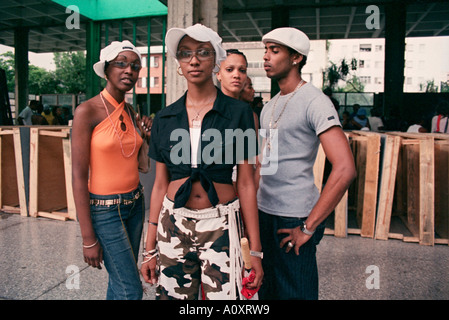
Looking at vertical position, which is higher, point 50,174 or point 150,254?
point 150,254

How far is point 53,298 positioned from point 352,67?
20905mm

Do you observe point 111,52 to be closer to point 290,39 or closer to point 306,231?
point 290,39

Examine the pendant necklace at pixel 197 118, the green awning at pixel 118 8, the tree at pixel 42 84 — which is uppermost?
the tree at pixel 42 84

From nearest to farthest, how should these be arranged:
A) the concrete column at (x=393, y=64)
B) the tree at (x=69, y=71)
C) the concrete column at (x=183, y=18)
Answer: the concrete column at (x=183, y=18) < the concrete column at (x=393, y=64) < the tree at (x=69, y=71)

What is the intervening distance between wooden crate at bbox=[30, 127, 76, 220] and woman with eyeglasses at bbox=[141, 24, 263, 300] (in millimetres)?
4448

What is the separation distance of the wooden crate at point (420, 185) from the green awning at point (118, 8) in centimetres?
602

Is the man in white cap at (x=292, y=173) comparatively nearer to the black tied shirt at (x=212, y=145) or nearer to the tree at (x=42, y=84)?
the black tied shirt at (x=212, y=145)

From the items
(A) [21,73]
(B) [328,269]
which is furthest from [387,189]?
(A) [21,73]

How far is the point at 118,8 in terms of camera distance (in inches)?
350

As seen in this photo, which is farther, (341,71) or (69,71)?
(69,71)

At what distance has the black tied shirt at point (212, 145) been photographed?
71.1 inches

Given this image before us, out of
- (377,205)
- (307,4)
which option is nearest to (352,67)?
(307,4)

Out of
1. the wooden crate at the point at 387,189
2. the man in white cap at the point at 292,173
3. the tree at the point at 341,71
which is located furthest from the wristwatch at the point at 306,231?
the tree at the point at 341,71

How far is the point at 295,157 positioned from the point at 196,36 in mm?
881
